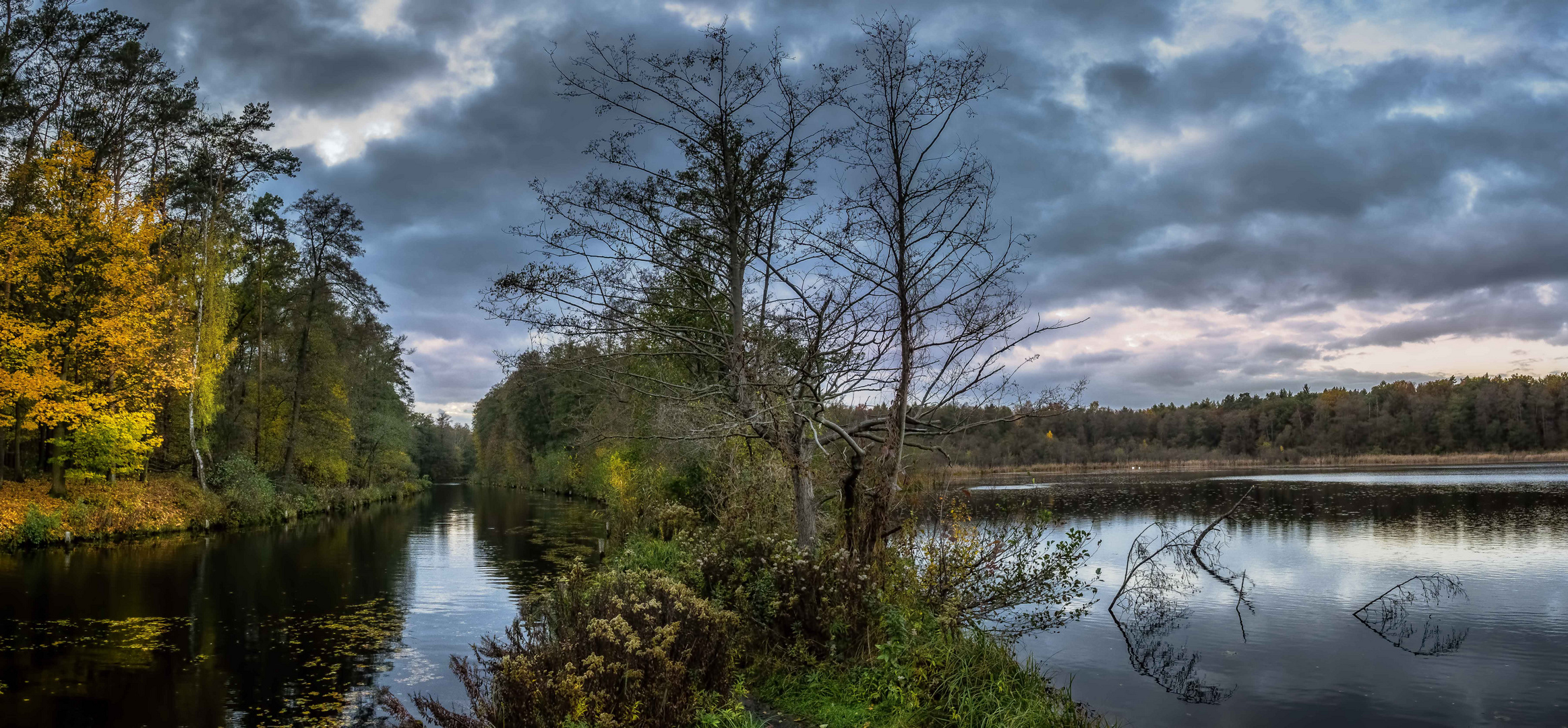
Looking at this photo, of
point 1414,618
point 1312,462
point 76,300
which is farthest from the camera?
point 1312,462

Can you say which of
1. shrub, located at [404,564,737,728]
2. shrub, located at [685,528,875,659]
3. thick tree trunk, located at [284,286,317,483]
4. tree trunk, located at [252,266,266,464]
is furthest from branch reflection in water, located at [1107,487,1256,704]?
tree trunk, located at [252,266,266,464]

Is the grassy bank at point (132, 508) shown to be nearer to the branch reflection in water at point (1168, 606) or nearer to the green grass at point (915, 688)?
the green grass at point (915, 688)

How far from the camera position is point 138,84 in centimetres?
2497

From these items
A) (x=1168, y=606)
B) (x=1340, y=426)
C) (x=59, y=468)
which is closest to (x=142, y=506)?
(x=59, y=468)

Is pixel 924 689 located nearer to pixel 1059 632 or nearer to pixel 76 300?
pixel 1059 632

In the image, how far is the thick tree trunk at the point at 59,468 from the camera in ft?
72.3

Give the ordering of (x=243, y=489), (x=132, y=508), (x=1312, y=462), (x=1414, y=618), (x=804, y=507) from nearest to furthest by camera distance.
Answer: (x=804, y=507) < (x=1414, y=618) < (x=132, y=508) < (x=243, y=489) < (x=1312, y=462)

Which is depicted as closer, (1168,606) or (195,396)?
(1168,606)

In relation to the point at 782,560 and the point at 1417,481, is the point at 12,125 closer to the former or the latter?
the point at 782,560

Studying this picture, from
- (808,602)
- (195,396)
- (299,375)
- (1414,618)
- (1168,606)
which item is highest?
(299,375)

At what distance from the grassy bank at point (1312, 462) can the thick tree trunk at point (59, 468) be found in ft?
202

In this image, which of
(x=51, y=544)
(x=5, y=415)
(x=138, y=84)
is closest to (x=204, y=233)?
(x=138, y=84)

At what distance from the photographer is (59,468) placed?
73.3ft

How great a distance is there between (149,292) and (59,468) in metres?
5.10
